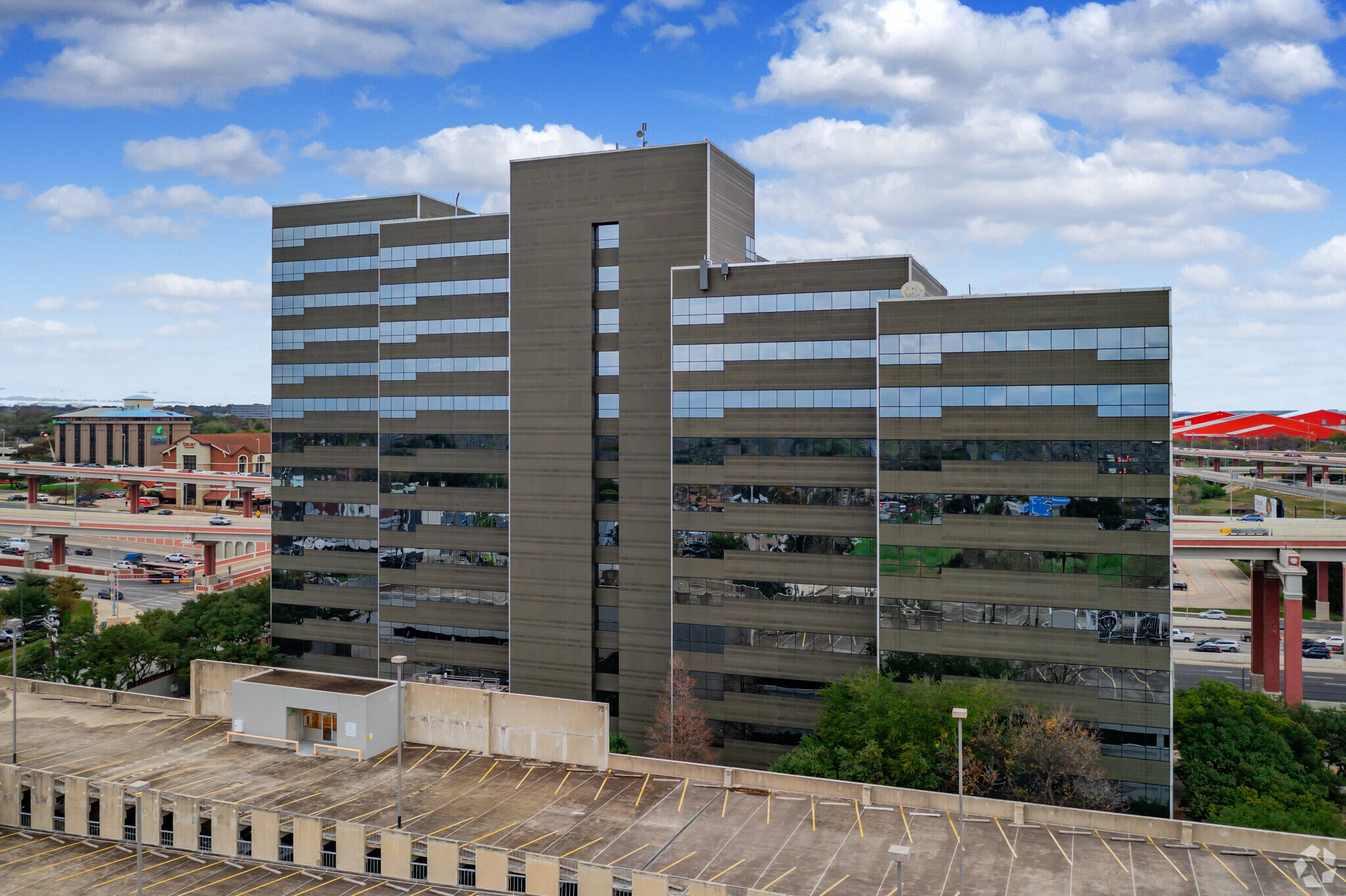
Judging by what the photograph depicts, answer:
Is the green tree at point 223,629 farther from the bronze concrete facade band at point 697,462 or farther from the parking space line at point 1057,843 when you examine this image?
the parking space line at point 1057,843

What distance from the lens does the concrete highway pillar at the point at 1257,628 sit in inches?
3189

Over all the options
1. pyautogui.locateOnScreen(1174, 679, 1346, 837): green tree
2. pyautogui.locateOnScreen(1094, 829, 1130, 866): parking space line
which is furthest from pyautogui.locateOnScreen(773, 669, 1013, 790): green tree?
pyautogui.locateOnScreen(1174, 679, 1346, 837): green tree

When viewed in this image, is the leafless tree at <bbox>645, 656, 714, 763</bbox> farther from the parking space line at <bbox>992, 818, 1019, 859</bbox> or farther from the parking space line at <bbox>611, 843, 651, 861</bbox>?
the parking space line at <bbox>992, 818, 1019, 859</bbox>

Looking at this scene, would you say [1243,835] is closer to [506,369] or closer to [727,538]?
[727,538]

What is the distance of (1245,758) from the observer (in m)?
55.0

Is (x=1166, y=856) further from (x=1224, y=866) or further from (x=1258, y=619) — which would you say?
(x=1258, y=619)

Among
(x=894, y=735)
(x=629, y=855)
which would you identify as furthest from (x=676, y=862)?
(x=894, y=735)

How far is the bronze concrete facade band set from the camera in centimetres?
5609

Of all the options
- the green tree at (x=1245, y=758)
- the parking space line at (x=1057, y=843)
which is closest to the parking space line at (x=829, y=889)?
the parking space line at (x=1057, y=843)

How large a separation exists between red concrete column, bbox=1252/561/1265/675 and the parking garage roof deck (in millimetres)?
49019

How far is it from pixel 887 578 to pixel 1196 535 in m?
35.5

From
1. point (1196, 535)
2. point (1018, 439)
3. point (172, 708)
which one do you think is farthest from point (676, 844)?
point (1196, 535)

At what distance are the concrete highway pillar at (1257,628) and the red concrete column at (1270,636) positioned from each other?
49 cm

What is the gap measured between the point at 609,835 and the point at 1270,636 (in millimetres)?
65249
